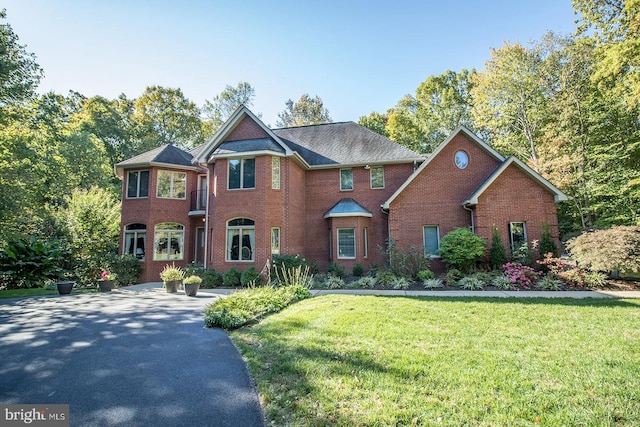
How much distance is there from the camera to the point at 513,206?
45.6ft

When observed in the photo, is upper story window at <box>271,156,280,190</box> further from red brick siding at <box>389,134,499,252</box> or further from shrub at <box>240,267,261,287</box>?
red brick siding at <box>389,134,499,252</box>

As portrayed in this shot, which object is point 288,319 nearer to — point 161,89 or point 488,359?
point 488,359

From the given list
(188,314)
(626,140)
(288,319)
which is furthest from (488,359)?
(626,140)

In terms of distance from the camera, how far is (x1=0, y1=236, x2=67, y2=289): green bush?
14.6m

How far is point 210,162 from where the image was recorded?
15656 mm

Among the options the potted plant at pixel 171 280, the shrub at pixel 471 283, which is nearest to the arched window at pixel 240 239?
the potted plant at pixel 171 280

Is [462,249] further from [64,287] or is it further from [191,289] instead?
[64,287]

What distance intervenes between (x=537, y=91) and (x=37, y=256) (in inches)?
1384

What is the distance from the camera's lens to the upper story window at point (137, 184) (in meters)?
16.9

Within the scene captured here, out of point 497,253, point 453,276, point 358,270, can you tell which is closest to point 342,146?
point 358,270

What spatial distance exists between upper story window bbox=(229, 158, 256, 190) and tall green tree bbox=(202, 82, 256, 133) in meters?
20.9

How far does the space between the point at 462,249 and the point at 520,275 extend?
2.31 metres

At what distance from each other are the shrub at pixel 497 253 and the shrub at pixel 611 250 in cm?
260

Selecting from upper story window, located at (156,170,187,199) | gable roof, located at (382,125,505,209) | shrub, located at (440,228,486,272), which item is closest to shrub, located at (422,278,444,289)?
shrub, located at (440,228,486,272)
